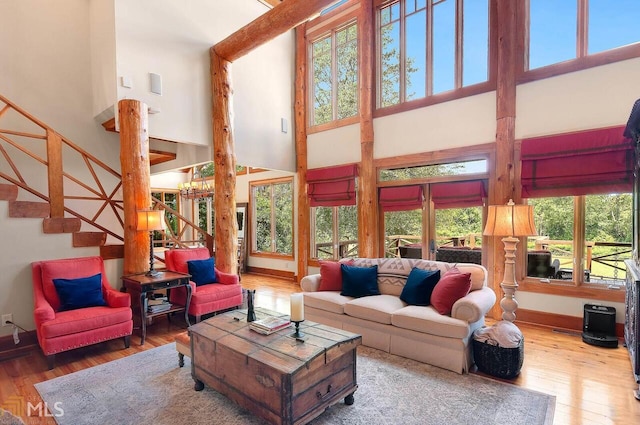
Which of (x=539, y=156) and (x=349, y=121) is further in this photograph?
(x=349, y=121)

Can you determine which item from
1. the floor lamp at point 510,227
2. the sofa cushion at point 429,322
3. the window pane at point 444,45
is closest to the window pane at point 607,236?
the floor lamp at point 510,227

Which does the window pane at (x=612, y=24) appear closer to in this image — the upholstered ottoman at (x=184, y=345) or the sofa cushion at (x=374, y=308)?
the sofa cushion at (x=374, y=308)

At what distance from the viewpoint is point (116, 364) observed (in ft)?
10.6

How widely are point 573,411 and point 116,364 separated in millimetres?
3978

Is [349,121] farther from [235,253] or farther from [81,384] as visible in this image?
[81,384]

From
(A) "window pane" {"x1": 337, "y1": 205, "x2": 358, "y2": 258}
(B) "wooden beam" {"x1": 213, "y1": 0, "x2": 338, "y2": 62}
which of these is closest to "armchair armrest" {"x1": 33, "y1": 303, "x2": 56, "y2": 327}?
(B) "wooden beam" {"x1": 213, "y1": 0, "x2": 338, "y2": 62}

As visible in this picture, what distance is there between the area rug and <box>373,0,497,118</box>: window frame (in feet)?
12.8

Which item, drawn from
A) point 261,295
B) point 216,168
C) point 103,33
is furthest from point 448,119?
point 103,33

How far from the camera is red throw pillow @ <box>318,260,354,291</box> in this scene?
13.9 ft

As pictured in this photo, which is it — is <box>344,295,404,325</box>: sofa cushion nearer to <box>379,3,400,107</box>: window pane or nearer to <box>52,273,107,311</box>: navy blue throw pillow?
<box>52,273,107,311</box>: navy blue throw pillow

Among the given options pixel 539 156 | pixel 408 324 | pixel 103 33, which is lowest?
pixel 408 324

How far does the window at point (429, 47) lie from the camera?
16.0ft

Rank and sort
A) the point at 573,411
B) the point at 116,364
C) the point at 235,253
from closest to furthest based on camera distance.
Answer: the point at 573,411, the point at 116,364, the point at 235,253

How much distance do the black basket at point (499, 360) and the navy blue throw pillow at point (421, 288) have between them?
69 centimetres
